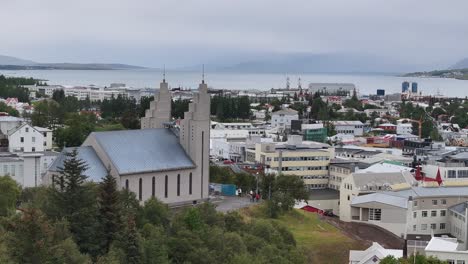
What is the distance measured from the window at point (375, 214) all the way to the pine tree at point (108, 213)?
15.3 metres

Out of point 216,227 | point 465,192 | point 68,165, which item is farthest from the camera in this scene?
point 465,192

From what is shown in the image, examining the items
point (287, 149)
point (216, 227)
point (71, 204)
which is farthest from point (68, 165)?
point (287, 149)

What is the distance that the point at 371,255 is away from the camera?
24594mm

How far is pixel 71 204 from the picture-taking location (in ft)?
70.7

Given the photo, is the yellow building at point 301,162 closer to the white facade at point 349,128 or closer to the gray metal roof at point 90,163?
the gray metal roof at point 90,163

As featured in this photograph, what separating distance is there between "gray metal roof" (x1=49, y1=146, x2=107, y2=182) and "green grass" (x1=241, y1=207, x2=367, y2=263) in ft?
20.1

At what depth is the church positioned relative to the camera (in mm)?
28625

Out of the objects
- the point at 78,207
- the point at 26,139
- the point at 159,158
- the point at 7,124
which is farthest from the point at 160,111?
the point at 7,124

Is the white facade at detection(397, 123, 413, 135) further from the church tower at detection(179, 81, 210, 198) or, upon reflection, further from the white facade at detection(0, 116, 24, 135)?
the church tower at detection(179, 81, 210, 198)

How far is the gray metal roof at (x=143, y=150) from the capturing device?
29000 mm

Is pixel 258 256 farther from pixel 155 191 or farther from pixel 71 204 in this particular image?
pixel 155 191

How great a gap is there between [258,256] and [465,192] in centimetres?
1724

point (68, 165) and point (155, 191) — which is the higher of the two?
point (68, 165)

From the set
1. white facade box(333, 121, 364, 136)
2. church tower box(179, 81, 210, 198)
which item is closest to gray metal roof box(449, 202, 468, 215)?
church tower box(179, 81, 210, 198)
